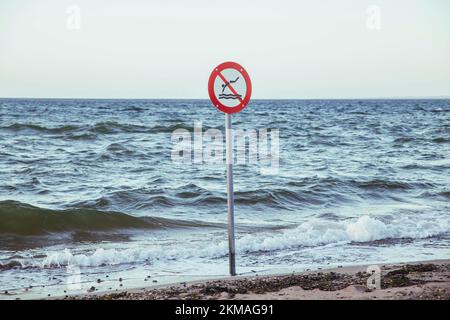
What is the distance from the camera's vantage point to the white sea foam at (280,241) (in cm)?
857

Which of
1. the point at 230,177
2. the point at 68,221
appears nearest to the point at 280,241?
the point at 230,177

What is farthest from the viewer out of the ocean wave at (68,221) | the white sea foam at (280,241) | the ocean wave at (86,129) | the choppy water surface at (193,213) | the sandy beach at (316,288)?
the ocean wave at (86,129)

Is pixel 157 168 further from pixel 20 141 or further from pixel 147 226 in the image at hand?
pixel 20 141

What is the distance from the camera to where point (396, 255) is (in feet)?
28.7

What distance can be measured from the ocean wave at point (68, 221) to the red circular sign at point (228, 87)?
4.88 meters

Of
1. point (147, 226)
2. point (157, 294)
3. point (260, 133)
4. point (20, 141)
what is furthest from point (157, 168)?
point (260, 133)

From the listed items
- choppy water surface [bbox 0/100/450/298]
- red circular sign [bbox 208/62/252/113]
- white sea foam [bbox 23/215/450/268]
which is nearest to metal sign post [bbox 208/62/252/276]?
red circular sign [bbox 208/62/252/113]

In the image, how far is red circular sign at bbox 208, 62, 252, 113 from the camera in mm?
6770

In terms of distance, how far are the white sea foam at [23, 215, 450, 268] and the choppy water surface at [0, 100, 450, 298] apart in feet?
0.07

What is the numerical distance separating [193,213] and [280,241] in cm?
335

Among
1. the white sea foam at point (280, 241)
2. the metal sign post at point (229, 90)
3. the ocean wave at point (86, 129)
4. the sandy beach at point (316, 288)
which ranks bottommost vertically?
the white sea foam at point (280, 241)

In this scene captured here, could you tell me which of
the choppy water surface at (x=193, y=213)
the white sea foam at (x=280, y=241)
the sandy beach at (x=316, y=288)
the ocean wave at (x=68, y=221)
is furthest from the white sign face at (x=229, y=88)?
the ocean wave at (x=68, y=221)

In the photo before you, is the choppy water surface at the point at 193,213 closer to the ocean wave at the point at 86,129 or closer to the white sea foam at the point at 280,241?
the white sea foam at the point at 280,241

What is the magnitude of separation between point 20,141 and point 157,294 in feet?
71.7
